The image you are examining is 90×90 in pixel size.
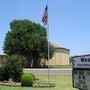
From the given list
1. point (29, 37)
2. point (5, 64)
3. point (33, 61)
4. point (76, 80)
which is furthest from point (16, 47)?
point (76, 80)

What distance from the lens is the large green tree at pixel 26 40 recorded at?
7944 cm

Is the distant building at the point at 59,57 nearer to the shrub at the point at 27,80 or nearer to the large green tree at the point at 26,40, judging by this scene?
the large green tree at the point at 26,40

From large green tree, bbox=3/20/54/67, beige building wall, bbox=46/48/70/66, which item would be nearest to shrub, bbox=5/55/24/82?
large green tree, bbox=3/20/54/67

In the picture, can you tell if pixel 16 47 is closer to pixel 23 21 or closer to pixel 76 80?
pixel 23 21

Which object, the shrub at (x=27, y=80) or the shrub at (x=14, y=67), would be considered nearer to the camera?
the shrub at (x=27, y=80)

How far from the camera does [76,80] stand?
1853cm

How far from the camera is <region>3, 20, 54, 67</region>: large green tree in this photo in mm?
79438

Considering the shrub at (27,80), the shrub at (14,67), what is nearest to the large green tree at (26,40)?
the shrub at (14,67)

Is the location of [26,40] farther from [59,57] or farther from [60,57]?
[60,57]

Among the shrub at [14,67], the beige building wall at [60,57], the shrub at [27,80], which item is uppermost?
the beige building wall at [60,57]

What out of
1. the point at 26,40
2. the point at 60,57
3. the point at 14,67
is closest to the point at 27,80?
the point at 14,67

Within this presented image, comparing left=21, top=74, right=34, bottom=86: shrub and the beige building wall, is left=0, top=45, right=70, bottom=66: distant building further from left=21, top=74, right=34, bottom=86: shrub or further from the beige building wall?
left=21, top=74, right=34, bottom=86: shrub

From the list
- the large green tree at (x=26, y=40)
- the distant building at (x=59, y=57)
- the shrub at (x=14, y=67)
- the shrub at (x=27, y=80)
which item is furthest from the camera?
the distant building at (x=59, y=57)

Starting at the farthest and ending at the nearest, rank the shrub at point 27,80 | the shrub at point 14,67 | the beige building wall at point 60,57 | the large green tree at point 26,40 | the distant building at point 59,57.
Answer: the beige building wall at point 60,57, the distant building at point 59,57, the large green tree at point 26,40, the shrub at point 14,67, the shrub at point 27,80
